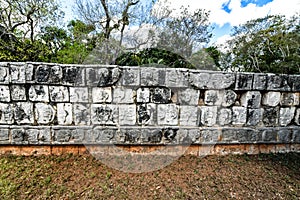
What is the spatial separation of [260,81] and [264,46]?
6866 mm

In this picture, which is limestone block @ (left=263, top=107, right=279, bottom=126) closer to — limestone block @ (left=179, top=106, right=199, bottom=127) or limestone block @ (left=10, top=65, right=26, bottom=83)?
limestone block @ (left=179, top=106, right=199, bottom=127)

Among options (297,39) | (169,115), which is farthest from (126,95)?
(297,39)

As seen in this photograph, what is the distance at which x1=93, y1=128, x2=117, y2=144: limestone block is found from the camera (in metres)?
2.29

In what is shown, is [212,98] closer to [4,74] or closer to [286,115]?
[286,115]

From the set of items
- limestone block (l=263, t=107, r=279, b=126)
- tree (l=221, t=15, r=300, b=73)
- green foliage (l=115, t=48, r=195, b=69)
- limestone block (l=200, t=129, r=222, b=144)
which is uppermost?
tree (l=221, t=15, r=300, b=73)

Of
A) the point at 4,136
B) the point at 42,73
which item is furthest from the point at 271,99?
the point at 4,136

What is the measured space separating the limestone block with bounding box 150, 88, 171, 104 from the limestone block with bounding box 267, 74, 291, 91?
58.1 inches

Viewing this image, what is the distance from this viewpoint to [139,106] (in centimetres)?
230

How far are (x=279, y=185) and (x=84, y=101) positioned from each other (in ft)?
8.81

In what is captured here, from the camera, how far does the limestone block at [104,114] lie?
89.2 inches

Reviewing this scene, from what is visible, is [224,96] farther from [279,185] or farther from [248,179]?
[279,185]

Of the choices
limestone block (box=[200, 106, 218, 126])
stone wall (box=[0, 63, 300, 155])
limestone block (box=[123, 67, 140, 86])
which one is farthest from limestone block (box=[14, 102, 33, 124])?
limestone block (box=[200, 106, 218, 126])

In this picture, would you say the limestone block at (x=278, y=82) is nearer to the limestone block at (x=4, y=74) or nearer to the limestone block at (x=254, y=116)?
the limestone block at (x=254, y=116)

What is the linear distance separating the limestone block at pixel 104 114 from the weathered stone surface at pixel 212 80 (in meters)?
1.14
